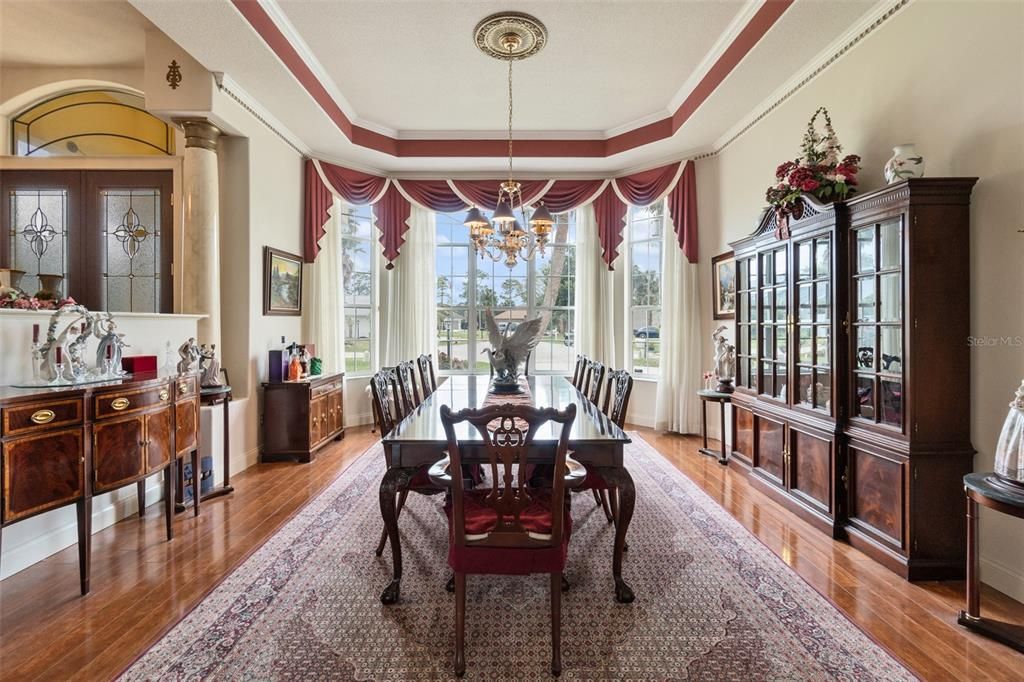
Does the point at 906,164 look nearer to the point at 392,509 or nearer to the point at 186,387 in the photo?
the point at 392,509

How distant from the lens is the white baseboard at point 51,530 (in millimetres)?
2469

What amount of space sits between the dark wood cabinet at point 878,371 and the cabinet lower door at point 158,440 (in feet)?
13.4

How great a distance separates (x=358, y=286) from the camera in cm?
616

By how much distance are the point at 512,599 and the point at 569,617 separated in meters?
0.29

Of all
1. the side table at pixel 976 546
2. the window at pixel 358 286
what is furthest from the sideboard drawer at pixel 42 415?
the side table at pixel 976 546

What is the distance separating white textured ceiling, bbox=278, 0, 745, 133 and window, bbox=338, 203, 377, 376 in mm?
1332

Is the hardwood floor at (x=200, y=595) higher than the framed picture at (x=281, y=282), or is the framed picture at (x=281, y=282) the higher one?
the framed picture at (x=281, y=282)

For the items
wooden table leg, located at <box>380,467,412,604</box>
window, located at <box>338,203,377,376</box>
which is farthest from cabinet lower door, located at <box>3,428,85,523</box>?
window, located at <box>338,203,377,376</box>

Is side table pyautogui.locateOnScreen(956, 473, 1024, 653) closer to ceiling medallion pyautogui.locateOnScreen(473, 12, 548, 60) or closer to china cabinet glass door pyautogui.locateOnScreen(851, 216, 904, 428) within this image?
china cabinet glass door pyautogui.locateOnScreen(851, 216, 904, 428)

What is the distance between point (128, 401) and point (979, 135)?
469 cm

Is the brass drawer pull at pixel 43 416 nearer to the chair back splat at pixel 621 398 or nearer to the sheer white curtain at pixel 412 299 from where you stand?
the chair back splat at pixel 621 398

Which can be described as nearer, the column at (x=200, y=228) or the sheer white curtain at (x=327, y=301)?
the column at (x=200, y=228)

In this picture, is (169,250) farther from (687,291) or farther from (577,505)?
(687,291)

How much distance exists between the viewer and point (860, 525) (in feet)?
9.12
